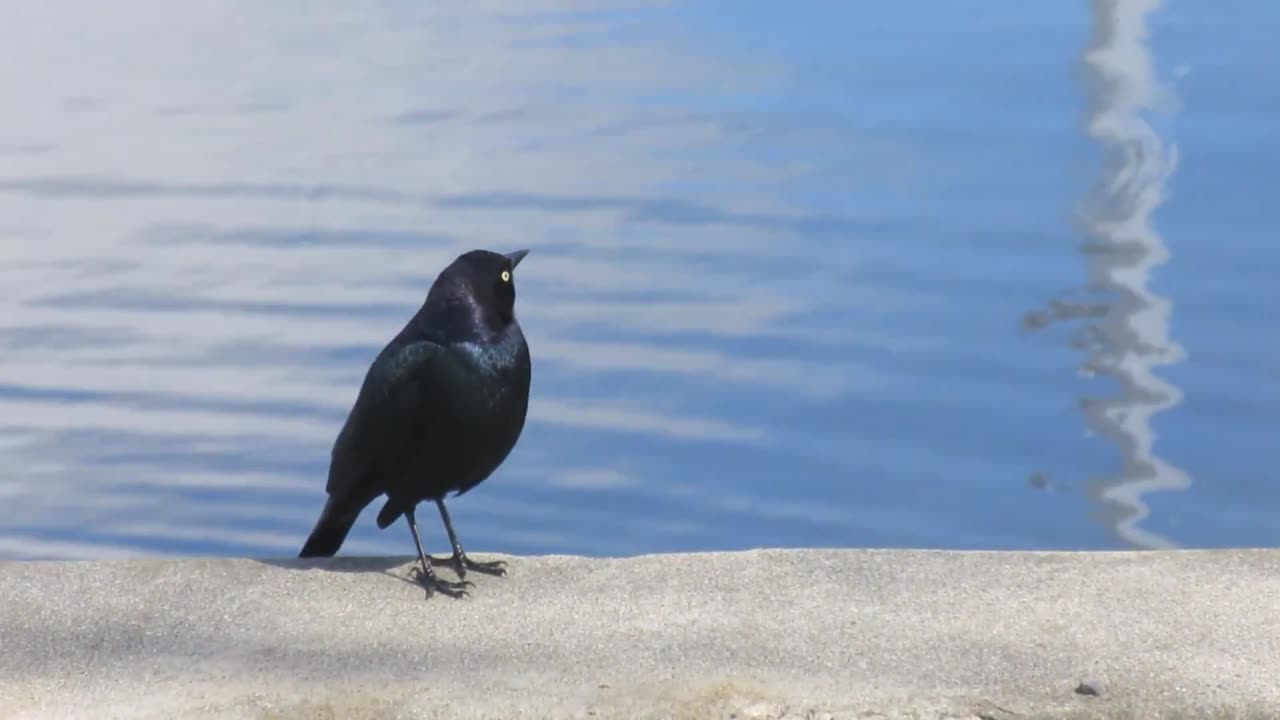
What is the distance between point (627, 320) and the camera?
28.0 feet

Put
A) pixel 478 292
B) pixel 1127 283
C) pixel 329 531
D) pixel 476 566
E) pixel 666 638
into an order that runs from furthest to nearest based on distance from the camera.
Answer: pixel 1127 283 → pixel 329 531 → pixel 478 292 → pixel 476 566 → pixel 666 638

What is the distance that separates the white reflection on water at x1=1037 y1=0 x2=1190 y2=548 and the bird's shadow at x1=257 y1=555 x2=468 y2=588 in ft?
9.50

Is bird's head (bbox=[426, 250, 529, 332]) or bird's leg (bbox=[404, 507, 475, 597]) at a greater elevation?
bird's head (bbox=[426, 250, 529, 332])

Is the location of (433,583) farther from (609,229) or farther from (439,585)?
(609,229)

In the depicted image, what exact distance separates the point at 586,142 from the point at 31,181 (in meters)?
3.05

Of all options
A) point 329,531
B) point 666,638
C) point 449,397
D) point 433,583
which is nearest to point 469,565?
point 433,583

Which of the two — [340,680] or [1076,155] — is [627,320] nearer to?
[1076,155]

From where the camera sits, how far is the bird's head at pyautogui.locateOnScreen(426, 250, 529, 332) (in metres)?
4.36

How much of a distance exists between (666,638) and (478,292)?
97 cm

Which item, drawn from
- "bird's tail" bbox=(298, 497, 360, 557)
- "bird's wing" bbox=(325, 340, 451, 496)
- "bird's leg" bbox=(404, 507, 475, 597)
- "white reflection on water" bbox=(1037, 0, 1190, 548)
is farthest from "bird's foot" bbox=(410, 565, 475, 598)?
"white reflection on water" bbox=(1037, 0, 1190, 548)

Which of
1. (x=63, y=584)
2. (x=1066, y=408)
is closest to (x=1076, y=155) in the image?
(x=1066, y=408)

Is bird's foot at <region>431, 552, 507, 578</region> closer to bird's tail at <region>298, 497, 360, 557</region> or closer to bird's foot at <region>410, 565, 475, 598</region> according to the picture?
bird's foot at <region>410, 565, 475, 598</region>

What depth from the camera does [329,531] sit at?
4617 millimetres

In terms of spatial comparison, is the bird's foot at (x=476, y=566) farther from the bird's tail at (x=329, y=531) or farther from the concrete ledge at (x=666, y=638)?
the bird's tail at (x=329, y=531)
